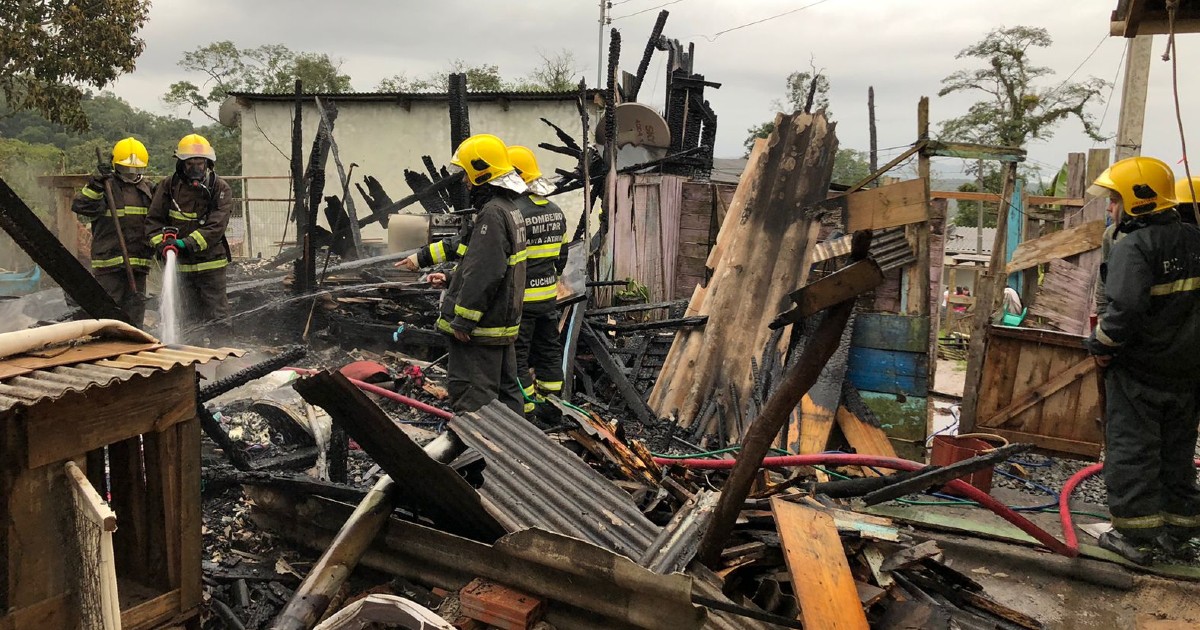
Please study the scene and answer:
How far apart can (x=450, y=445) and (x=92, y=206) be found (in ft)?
18.2

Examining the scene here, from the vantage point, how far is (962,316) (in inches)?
585

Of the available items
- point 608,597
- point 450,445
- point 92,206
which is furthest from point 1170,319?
point 92,206

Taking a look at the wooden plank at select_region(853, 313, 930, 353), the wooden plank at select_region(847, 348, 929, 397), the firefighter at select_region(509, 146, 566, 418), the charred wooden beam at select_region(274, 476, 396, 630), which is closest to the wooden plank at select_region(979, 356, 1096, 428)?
the wooden plank at select_region(847, 348, 929, 397)

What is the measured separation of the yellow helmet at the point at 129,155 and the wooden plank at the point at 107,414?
5.41 metres

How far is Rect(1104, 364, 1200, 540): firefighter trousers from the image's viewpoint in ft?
13.8

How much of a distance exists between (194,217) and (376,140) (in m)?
13.4

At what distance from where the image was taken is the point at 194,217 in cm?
677

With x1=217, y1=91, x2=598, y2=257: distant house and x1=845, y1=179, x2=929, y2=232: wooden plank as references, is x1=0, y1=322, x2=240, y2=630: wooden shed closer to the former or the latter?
x1=845, y1=179, x2=929, y2=232: wooden plank

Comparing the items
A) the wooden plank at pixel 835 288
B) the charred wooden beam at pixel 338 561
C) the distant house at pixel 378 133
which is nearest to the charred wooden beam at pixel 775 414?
the wooden plank at pixel 835 288

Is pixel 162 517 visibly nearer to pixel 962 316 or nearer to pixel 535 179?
pixel 535 179

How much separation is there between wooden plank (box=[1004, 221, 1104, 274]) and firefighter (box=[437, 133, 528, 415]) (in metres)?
6.37

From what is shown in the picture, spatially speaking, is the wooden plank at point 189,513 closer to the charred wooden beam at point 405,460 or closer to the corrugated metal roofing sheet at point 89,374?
the corrugated metal roofing sheet at point 89,374

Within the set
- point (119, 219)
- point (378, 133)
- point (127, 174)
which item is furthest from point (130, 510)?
point (378, 133)

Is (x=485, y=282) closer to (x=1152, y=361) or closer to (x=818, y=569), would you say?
(x=818, y=569)
